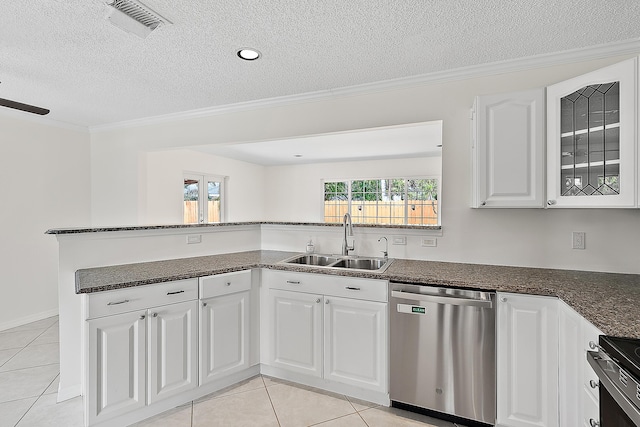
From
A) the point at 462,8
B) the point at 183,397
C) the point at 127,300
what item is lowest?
the point at 183,397

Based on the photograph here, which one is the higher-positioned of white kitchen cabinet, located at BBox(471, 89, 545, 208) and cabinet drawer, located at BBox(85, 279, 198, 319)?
white kitchen cabinet, located at BBox(471, 89, 545, 208)

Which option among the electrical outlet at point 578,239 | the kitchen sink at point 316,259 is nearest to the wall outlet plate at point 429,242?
the kitchen sink at point 316,259

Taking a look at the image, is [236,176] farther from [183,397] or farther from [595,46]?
[595,46]

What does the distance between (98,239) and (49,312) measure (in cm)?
256

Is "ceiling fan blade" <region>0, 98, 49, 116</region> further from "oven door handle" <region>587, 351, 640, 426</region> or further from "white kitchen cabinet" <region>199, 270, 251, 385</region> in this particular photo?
"oven door handle" <region>587, 351, 640, 426</region>

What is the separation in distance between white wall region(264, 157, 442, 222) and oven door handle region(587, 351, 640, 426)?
6.10 meters

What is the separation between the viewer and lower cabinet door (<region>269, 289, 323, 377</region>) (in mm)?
2373

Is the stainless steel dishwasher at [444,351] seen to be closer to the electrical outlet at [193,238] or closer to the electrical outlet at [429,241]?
the electrical outlet at [429,241]

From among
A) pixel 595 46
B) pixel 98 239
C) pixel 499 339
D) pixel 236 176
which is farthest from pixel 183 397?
pixel 236 176

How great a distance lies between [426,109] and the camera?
8.55 ft

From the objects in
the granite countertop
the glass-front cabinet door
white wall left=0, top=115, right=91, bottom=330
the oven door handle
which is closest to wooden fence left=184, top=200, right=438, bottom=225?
white wall left=0, top=115, right=91, bottom=330

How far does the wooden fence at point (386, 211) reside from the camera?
23.1 feet

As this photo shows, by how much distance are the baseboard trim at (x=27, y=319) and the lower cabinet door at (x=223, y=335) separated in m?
2.90

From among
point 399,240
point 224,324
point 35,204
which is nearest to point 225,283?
point 224,324
